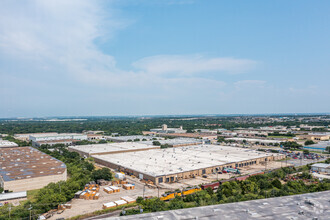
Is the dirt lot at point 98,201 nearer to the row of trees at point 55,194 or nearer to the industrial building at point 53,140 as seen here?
the row of trees at point 55,194

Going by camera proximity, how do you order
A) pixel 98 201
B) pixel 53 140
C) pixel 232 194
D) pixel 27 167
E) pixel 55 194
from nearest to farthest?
1. pixel 55 194
2. pixel 232 194
3. pixel 98 201
4. pixel 27 167
5. pixel 53 140

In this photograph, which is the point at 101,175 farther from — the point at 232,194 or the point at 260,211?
the point at 260,211

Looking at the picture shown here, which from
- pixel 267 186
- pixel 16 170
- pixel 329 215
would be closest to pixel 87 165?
pixel 16 170

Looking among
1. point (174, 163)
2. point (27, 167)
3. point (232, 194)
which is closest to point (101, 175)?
point (27, 167)

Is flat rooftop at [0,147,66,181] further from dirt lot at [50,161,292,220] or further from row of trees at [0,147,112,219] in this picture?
dirt lot at [50,161,292,220]

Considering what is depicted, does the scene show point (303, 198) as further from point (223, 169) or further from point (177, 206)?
point (223, 169)

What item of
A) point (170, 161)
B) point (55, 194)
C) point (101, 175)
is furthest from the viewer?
point (170, 161)

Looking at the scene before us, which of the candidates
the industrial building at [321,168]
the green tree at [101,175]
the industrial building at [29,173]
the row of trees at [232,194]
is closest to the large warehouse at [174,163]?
the green tree at [101,175]
